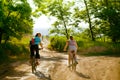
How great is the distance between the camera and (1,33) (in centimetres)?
3089

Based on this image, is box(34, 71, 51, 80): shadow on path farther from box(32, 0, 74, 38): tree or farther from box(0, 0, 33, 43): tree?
box(32, 0, 74, 38): tree

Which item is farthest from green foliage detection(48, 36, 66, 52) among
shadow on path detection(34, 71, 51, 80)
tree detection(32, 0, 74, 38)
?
shadow on path detection(34, 71, 51, 80)

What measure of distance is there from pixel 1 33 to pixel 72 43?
14.5 m

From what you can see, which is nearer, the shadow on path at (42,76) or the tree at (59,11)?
the shadow on path at (42,76)

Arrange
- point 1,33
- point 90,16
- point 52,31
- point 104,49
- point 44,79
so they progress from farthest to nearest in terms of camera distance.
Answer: point 52,31, point 90,16, point 104,49, point 1,33, point 44,79

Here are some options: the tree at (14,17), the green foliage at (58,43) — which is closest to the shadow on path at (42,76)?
the tree at (14,17)

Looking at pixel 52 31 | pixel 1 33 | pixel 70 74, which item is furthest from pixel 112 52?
pixel 52 31

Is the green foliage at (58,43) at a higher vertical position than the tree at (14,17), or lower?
lower

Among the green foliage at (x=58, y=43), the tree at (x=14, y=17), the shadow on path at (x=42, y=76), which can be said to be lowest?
the shadow on path at (x=42, y=76)

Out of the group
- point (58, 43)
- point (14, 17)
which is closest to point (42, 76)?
point (14, 17)

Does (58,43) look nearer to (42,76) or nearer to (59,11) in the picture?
(59,11)

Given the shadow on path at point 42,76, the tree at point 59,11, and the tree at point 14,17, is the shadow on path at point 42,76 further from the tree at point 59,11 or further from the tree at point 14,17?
the tree at point 59,11

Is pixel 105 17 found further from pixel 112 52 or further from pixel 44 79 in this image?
pixel 44 79

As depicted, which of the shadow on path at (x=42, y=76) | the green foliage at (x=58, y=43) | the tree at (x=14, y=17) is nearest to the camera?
the shadow on path at (x=42, y=76)
